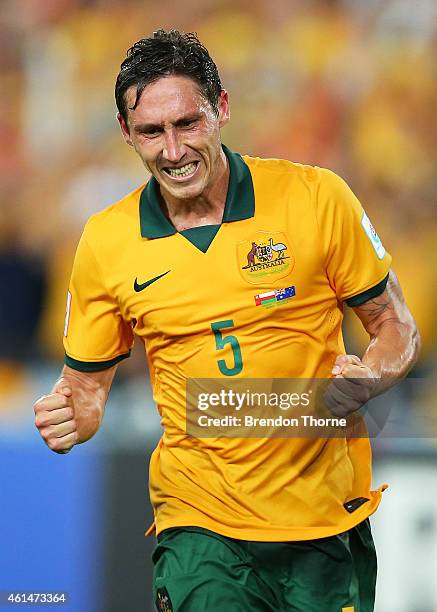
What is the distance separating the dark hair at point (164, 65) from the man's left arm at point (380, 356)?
508 mm

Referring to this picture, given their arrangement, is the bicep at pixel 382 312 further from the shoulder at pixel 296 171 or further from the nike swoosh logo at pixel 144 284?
the nike swoosh logo at pixel 144 284

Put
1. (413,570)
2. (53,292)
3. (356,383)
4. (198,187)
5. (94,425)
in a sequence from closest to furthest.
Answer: (356,383)
(198,187)
(94,425)
(413,570)
(53,292)

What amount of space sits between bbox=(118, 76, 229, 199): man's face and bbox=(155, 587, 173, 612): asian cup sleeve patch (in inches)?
29.8

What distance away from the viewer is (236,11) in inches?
146

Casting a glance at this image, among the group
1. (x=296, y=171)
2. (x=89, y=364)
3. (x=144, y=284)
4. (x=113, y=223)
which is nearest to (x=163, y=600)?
(x=89, y=364)

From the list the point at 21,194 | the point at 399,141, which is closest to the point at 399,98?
the point at 399,141

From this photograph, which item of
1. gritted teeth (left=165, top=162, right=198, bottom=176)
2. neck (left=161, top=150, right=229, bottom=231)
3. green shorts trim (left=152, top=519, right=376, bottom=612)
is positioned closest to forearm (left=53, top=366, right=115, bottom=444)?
green shorts trim (left=152, top=519, right=376, bottom=612)

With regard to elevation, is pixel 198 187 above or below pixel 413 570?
above

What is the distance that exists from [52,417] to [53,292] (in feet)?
5.15

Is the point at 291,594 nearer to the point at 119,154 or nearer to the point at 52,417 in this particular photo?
the point at 52,417

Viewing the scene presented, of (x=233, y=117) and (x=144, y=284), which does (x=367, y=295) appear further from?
(x=233, y=117)

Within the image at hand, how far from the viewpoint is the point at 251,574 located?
2.10 metres

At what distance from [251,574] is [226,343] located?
442 millimetres

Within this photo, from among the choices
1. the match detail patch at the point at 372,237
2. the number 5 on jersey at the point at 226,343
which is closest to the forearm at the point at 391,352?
the match detail patch at the point at 372,237
